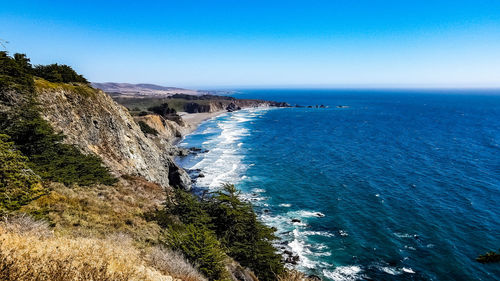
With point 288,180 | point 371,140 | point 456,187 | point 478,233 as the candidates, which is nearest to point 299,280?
point 478,233

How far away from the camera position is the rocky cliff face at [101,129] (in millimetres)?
30719

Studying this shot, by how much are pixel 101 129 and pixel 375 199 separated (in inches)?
1646

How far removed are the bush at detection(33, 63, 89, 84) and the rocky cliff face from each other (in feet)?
8.52

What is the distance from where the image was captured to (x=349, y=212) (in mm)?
37062

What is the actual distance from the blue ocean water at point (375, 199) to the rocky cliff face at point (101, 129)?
38.6 feet

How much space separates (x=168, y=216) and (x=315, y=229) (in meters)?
20.5

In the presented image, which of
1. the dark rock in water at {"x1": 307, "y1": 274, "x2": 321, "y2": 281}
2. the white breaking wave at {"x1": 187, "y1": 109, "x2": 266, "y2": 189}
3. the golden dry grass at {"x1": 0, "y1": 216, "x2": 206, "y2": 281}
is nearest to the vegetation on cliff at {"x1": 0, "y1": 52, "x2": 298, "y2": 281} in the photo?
the golden dry grass at {"x1": 0, "y1": 216, "x2": 206, "y2": 281}

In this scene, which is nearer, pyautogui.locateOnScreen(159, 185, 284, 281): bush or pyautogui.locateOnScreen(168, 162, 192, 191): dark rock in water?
pyautogui.locateOnScreen(159, 185, 284, 281): bush

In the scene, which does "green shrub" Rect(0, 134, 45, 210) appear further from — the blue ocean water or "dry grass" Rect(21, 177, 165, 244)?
the blue ocean water

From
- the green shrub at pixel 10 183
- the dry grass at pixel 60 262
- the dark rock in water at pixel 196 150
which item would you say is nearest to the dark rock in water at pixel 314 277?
the dry grass at pixel 60 262

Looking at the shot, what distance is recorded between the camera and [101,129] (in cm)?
3609

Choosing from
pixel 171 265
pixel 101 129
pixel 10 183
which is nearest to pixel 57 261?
pixel 171 265

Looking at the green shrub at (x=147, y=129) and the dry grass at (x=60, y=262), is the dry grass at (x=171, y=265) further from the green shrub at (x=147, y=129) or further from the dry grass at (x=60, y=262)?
the green shrub at (x=147, y=129)

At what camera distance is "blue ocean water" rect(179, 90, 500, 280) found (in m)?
27.0
